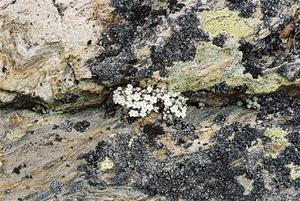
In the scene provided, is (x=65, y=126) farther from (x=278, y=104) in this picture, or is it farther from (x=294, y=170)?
(x=294, y=170)

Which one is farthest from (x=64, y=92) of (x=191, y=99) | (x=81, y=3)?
(x=191, y=99)

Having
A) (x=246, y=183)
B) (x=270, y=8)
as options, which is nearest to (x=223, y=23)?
(x=270, y=8)

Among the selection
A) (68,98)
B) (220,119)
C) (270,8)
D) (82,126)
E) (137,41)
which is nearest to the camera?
(270,8)

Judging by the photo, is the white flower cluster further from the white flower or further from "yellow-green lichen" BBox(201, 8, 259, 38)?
"yellow-green lichen" BBox(201, 8, 259, 38)

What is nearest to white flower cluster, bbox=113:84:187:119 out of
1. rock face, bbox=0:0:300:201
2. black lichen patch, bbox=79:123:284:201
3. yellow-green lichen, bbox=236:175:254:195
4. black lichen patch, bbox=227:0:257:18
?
rock face, bbox=0:0:300:201

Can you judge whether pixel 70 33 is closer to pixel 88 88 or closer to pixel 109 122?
pixel 88 88

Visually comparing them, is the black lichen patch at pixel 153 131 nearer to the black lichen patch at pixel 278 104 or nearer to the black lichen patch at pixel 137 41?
the black lichen patch at pixel 137 41
